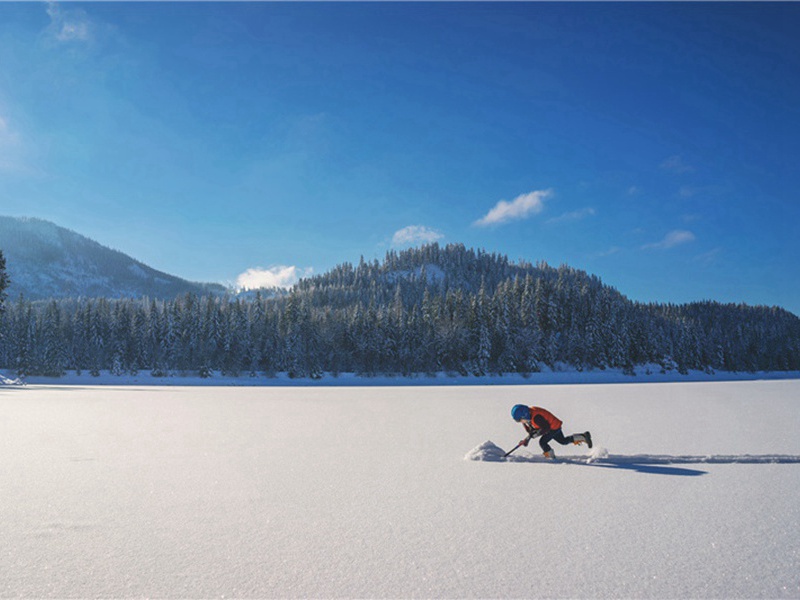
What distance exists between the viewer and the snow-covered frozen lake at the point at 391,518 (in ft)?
12.1

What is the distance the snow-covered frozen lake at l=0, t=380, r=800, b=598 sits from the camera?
3684mm

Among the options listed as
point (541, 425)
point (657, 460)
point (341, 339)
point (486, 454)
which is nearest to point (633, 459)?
point (657, 460)

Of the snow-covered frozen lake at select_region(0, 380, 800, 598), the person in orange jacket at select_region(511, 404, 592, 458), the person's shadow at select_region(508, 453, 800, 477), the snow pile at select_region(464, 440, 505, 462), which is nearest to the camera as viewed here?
the snow-covered frozen lake at select_region(0, 380, 800, 598)

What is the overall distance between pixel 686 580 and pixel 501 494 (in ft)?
8.76

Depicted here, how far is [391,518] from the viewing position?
514 cm

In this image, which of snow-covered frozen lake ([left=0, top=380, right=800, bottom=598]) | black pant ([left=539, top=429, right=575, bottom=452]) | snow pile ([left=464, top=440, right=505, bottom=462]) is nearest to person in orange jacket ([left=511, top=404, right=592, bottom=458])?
black pant ([left=539, top=429, right=575, bottom=452])

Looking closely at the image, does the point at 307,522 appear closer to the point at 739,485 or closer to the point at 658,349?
the point at 739,485

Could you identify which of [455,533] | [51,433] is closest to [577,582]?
[455,533]

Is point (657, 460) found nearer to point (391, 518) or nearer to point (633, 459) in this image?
point (633, 459)

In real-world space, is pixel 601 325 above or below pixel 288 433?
above

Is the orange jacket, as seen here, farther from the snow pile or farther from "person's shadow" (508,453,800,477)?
the snow pile

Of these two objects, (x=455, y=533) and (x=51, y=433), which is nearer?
(x=455, y=533)

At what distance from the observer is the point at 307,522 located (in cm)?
500

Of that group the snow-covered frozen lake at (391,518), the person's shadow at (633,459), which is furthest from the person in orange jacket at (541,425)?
Answer: the snow-covered frozen lake at (391,518)
